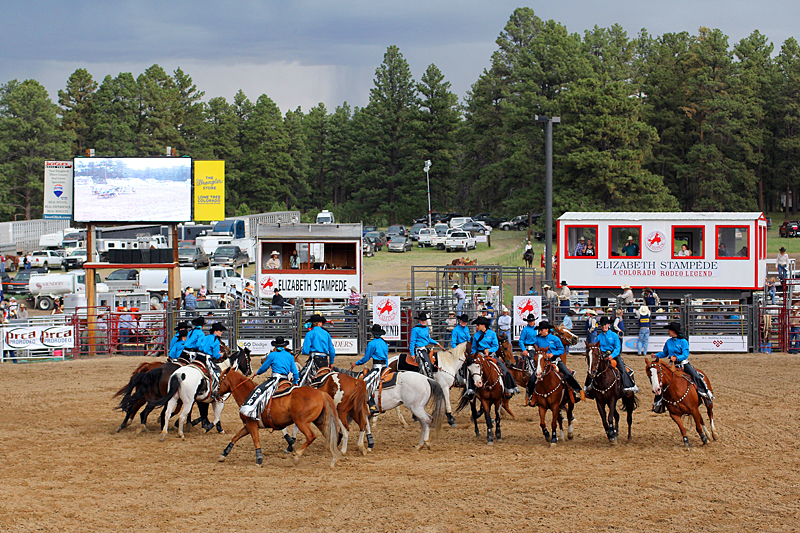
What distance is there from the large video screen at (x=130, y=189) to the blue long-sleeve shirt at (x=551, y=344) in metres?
17.4

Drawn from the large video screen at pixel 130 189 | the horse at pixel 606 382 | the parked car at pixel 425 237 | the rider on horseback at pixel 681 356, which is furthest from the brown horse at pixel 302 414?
the parked car at pixel 425 237

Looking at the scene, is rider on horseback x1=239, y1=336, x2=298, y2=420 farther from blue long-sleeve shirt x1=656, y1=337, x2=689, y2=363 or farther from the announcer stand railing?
the announcer stand railing

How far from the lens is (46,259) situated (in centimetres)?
4750

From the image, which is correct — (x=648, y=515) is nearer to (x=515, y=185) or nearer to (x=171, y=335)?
(x=171, y=335)

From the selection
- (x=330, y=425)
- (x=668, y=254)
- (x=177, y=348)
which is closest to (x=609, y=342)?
(x=330, y=425)

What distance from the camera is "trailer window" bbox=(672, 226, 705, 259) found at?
2562cm

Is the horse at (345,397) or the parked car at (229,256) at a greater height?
the parked car at (229,256)

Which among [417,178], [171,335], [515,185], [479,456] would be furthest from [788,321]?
[417,178]

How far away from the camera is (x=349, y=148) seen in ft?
297

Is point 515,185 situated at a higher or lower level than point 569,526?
higher

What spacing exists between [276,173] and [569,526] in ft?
262

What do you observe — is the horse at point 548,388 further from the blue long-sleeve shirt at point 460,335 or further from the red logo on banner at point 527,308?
the red logo on banner at point 527,308

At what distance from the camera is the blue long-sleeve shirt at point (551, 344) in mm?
13172

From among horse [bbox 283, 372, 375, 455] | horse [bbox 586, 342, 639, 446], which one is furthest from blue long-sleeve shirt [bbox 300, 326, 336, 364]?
horse [bbox 586, 342, 639, 446]
